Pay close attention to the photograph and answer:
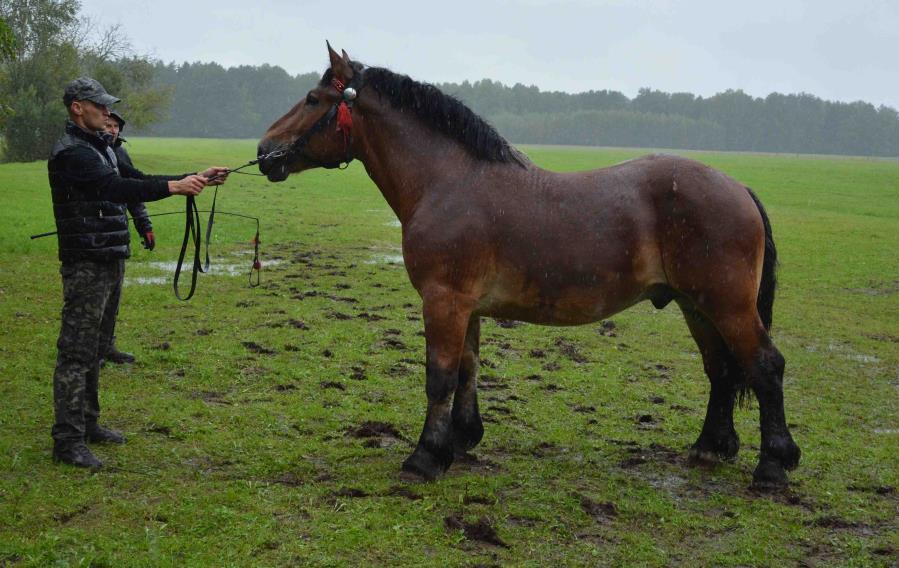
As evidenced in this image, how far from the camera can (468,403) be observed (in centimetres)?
579

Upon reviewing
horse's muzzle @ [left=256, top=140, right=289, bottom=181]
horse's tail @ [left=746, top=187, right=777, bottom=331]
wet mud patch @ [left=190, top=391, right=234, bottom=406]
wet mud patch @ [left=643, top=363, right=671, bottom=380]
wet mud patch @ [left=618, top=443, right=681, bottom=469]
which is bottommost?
wet mud patch @ [left=618, top=443, right=681, bottom=469]

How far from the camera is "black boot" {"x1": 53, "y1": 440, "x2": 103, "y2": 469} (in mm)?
5055

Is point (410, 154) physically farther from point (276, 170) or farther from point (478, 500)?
point (478, 500)

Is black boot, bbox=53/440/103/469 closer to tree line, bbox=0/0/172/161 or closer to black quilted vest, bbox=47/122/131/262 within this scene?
black quilted vest, bbox=47/122/131/262

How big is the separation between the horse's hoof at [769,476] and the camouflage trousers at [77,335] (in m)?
4.59

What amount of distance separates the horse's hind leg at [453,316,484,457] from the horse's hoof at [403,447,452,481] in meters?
0.49

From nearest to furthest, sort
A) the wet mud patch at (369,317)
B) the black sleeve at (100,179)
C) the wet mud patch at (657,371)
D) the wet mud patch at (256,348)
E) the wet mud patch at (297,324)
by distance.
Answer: the black sleeve at (100,179)
the wet mud patch at (657,371)
the wet mud patch at (256,348)
the wet mud patch at (297,324)
the wet mud patch at (369,317)

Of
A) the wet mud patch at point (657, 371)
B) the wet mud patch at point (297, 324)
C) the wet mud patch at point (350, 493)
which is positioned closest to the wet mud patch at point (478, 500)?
the wet mud patch at point (350, 493)

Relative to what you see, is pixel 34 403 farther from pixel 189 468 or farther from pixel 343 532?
pixel 343 532

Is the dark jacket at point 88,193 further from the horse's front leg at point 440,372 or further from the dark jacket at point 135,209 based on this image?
the horse's front leg at point 440,372

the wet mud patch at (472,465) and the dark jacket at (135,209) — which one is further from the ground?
the dark jacket at (135,209)

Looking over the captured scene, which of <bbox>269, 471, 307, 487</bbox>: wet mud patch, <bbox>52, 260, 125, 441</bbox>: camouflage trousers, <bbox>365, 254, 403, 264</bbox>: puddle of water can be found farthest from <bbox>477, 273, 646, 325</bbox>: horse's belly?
<bbox>365, 254, 403, 264</bbox>: puddle of water

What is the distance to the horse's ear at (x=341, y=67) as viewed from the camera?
5281 millimetres

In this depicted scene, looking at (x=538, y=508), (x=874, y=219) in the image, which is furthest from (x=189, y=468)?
(x=874, y=219)
